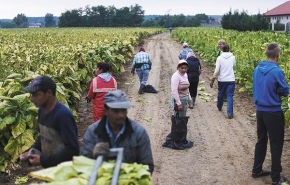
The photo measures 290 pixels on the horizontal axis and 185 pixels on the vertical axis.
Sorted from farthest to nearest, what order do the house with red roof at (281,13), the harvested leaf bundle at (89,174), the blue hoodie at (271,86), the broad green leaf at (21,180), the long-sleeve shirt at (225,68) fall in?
1. the house with red roof at (281,13)
2. the long-sleeve shirt at (225,68)
3. the broad green leaf at (21,180)
4. the blue hoodie at (271,86)
5. the harvested leaf bundle at (89,174)

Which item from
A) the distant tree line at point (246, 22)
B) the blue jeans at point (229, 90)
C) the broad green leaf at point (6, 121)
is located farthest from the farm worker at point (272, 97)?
the distant tree line at point (246, 22)

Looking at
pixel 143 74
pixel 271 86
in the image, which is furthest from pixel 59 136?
pixel 143 74

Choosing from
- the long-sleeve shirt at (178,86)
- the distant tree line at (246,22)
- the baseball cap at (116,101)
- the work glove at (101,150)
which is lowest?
the long-sleeve shirt at (178,86)

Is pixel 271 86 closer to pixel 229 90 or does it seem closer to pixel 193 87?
pixel 229 90

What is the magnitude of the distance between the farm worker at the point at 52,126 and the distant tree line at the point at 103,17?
10826cm

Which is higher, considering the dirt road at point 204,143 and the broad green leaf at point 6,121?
the broad green leaf at point 6,121

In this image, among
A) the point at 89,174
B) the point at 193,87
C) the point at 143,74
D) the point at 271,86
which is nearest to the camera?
the point at 89,174

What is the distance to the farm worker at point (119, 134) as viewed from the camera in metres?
3.04

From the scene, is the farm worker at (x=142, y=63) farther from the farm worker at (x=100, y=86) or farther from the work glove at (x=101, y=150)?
the work glove at (x=101, y=150)

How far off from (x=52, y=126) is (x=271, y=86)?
3.39 metres

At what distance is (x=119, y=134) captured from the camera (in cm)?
309

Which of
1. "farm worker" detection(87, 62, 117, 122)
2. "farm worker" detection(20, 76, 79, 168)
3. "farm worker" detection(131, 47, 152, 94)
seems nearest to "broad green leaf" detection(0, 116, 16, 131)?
"farm worker" detection(87, 62, 117, 122)

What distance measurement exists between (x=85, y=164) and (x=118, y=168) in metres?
0.31

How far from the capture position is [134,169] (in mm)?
2619
